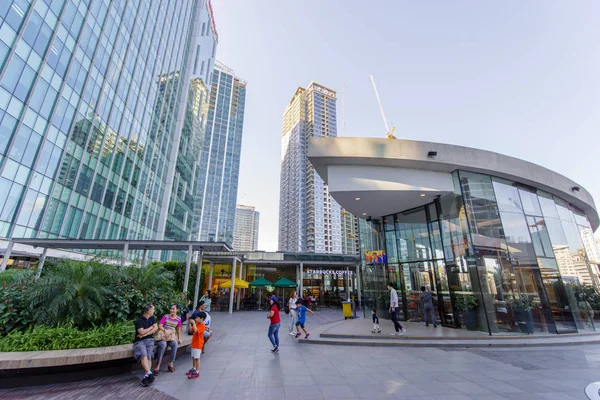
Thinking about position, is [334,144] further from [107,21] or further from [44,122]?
[107,21]

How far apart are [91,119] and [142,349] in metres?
26.6

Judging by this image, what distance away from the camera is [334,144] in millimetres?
10875

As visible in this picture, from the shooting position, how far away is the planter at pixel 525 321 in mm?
9983

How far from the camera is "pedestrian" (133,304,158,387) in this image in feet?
16.4

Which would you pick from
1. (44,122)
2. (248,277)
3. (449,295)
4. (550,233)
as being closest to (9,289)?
(449,295)

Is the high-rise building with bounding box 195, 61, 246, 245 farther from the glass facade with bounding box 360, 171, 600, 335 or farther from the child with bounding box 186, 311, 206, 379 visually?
the child with bounding box 186, 311, 206, 379

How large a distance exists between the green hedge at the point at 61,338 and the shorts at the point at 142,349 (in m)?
1.12

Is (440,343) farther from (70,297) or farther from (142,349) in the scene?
(70,297)

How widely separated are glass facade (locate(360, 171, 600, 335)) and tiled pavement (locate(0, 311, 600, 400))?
2.37 metres

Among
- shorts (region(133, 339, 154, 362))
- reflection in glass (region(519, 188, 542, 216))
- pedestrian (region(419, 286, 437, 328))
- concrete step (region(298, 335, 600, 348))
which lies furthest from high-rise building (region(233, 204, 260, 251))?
shorts (region(133, 339, 154, 362))

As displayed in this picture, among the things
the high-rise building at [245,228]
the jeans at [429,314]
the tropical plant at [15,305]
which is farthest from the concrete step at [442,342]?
the high-rise building at [245,228]

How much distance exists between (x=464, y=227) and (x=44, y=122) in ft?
90.0

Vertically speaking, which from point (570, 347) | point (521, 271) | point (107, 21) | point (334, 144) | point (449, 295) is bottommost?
point (570, 347)

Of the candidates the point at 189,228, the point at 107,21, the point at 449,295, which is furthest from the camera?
the point at 189,228
